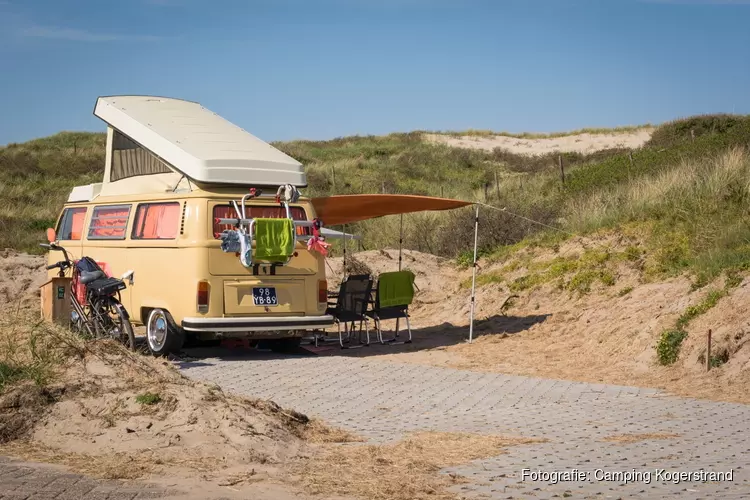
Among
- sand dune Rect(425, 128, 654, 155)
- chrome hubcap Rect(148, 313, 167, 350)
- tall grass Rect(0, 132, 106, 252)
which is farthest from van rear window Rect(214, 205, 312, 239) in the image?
sand dune Rect(425, 128, 654, 155)

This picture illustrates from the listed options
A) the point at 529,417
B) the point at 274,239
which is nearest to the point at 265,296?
the point at 274,239

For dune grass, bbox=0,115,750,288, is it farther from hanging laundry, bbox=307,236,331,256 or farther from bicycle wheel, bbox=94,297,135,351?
bicycle wheel, bbox=94,297,135,351

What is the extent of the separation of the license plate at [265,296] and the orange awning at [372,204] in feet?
6.88

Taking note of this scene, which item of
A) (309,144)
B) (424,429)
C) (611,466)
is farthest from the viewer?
(309,144)

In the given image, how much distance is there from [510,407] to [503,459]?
2.55 m

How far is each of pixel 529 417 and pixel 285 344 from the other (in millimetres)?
6082

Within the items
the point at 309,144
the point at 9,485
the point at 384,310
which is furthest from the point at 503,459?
the point at 309,144

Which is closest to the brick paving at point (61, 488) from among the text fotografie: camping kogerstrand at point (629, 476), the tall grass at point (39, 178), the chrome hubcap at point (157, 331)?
the text fotografie: camping kogerstrand at point (629, 476)

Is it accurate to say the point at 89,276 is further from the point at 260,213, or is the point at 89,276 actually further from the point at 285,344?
the point at 285,344

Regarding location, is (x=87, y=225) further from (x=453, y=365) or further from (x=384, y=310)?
(x=453, y=365)

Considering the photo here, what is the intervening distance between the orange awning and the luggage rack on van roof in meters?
1.71

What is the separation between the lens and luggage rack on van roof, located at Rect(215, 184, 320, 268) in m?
13.5

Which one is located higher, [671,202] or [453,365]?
[671,202]

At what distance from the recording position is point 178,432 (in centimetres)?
819
